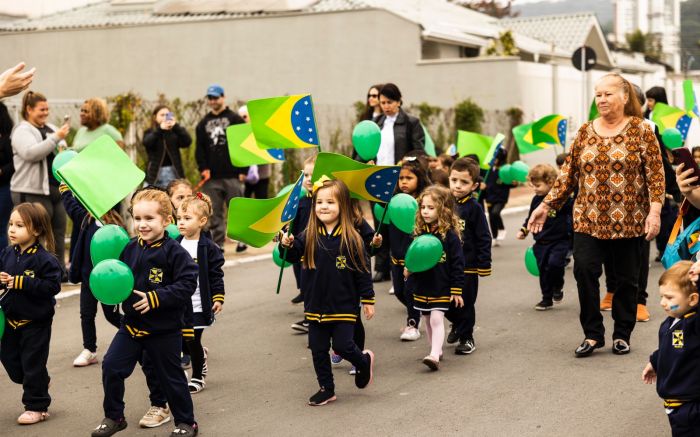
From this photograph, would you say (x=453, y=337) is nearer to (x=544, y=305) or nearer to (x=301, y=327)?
(x=301, y=327)

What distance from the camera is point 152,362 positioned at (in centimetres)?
569

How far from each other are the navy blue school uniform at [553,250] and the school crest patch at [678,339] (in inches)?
182

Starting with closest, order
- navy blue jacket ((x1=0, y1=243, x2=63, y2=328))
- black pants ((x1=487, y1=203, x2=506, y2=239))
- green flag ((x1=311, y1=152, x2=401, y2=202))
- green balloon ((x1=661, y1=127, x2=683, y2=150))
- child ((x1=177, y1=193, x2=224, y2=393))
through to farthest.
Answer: navy blue jacket ((x1=0, y1=243, x2=63, y2=328)), green flag ((x1=311, y1=152, x2=401, y2=202)), child ((x1=177, y1=193, x2=224, y2=393)), green balloon ((x1=661, y1=127, x2=683, y2=150)), black pants ((x1=487, y1=203, x2=506, y2=239))

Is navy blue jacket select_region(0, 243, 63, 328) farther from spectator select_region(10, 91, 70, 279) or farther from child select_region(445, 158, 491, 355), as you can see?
spectator select_region(10, 91, 70, 279)

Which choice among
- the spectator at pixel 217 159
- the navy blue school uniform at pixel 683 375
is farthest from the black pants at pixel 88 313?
the spectator at pixel 217 159

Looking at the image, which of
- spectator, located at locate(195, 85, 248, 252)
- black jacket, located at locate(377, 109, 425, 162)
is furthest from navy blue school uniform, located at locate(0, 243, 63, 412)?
spectator, located at locate(195, 85, 248, 252)

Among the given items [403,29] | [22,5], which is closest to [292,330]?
[403,29]

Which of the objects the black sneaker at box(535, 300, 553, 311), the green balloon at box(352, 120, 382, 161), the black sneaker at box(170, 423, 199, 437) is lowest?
the black sneaker at box(535, 300, 553, 311)

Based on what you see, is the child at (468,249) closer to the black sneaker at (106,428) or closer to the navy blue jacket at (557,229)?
the navy blue jacket at (557,229)

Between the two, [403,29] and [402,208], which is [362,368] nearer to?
[402,208]

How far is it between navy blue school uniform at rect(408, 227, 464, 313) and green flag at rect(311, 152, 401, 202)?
2.87ft

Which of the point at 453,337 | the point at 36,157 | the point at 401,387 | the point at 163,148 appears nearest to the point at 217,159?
the point at 163,148

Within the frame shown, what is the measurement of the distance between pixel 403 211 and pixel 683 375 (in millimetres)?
2948

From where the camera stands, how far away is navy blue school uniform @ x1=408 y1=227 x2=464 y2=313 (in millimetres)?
7430
